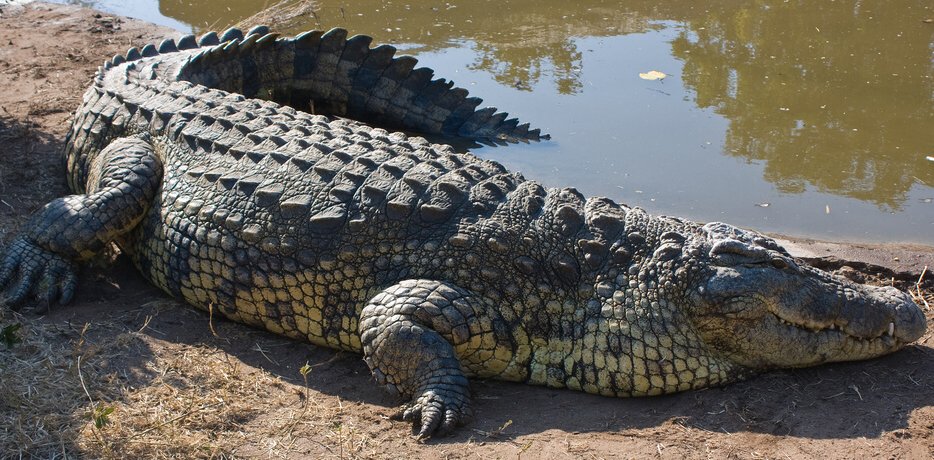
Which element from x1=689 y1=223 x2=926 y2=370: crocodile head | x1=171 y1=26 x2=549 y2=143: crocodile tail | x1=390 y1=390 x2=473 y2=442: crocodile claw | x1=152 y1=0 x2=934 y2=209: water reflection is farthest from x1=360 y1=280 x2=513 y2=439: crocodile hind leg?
x1=152 y1=0 x2=934 y2=209: water reflection

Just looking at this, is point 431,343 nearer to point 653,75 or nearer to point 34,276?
point 34,276

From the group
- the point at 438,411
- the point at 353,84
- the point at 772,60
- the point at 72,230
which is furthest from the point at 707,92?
the point at 72,230

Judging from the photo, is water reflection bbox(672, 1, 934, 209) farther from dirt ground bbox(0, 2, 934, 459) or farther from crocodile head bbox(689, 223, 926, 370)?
crocodile head bbox(689, 223, 926, 370)

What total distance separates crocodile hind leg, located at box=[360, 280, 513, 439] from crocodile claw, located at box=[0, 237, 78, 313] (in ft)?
5.96

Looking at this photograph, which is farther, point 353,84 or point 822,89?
point 822,89

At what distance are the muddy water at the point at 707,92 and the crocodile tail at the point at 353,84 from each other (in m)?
0.40

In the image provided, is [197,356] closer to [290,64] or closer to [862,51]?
[290,64]

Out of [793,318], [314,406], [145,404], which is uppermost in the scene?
[793,318]

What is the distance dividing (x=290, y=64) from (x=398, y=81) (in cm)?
85

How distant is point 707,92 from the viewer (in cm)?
812

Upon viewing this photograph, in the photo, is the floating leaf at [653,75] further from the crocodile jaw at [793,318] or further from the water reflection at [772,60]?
the crocodile jaw at [793,318]

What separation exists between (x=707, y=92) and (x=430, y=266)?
4815 millimetres

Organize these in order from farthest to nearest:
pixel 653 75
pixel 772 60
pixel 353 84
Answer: pixel 772 60
pixel 653 75
pixel 353 84

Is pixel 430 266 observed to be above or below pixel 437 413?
above
